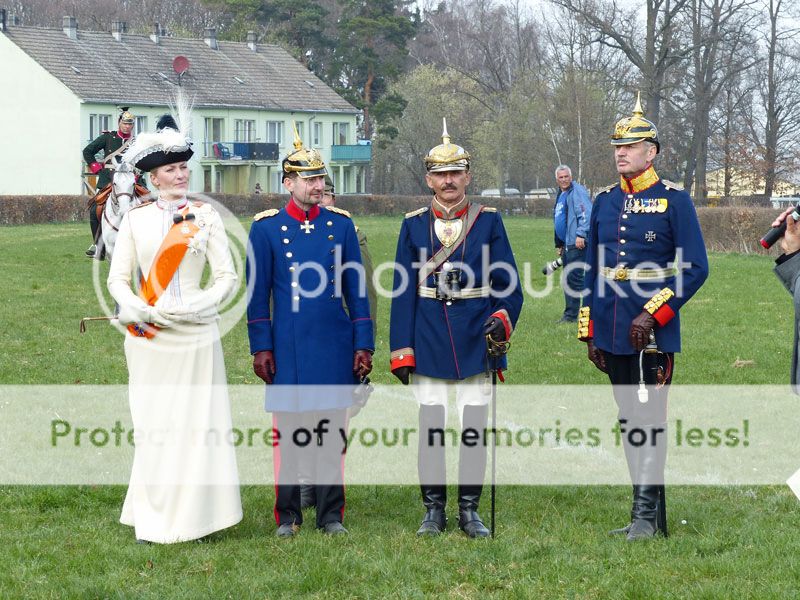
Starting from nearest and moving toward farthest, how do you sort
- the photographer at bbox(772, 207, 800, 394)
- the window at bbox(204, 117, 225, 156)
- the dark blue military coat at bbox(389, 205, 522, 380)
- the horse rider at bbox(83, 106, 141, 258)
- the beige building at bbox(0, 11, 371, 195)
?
the photographer at bbox(772, 207, 800, 394), the dark blue military coat at bbox(389, 205, 522, 380), the horse rider at bbox(83, 106, 141, 258), the beige building at bbox(0, 11, 371, 195), the window at bbox(204, 117, 225, 156)

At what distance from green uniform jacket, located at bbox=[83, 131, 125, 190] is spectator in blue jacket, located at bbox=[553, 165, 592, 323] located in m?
6.17

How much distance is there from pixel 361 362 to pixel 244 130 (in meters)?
67.5

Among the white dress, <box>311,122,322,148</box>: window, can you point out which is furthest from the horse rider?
<box>311,122,322,148</box>: window

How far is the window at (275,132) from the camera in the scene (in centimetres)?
7531

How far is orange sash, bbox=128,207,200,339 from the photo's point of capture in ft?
22.9

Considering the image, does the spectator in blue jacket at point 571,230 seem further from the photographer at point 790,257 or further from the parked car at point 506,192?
the parked car at point 506,192

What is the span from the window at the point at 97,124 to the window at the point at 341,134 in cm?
1817

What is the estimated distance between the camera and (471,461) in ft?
23.7

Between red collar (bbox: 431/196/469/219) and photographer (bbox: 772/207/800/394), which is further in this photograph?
red collar (bbox: 431/196/469/219)

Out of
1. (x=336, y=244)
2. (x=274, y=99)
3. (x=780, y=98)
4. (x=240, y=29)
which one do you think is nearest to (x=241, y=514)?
(x=336, y=244)

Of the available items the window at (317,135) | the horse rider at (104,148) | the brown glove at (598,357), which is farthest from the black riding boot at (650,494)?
the window at (317,135)

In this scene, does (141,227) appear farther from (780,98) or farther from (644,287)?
(780,98)

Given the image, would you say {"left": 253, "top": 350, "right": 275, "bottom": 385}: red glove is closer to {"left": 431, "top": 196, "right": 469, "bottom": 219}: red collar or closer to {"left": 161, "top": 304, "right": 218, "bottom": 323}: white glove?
{"left": 161, "top": 304, "right": 218, "bottom": 323}: white glove

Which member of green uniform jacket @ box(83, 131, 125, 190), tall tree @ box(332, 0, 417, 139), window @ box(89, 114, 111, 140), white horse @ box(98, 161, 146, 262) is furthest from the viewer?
Result: tall tree @ box(332, 0, 417, 139)
